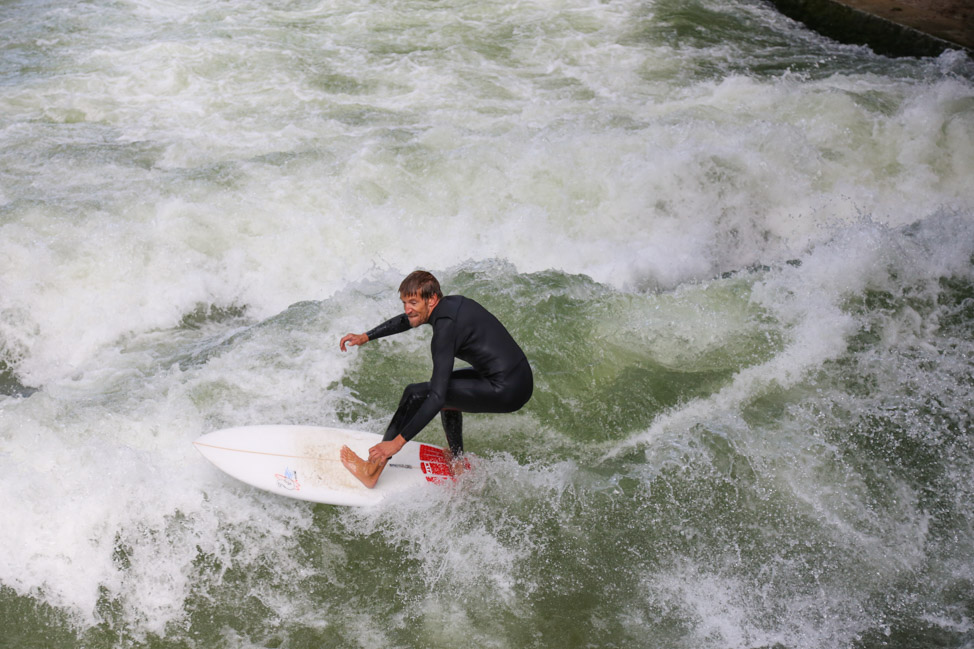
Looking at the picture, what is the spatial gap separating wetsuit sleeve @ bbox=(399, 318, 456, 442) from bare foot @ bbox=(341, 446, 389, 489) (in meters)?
0.53

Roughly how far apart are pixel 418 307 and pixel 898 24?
33.1 feet

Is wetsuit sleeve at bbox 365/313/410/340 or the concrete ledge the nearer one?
wetsuit sleeve at bbox 365/313/410/340

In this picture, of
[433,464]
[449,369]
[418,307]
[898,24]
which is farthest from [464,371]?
[898,24]

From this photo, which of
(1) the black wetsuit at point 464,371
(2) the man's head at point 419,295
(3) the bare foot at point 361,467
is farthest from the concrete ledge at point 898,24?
(3) the bare foot at point 361,467

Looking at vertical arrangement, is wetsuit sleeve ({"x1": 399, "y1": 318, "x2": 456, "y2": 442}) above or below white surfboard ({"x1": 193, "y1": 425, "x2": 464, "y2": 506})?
above

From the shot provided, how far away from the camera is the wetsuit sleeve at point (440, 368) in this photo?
345 cm

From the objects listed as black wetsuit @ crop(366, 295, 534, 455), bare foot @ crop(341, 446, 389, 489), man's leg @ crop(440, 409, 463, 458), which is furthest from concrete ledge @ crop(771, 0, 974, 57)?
bare foot @ crop(341, 446, 389, 489)

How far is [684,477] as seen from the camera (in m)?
4.19

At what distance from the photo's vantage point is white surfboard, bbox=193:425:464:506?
4.04 m

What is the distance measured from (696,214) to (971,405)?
3011mm

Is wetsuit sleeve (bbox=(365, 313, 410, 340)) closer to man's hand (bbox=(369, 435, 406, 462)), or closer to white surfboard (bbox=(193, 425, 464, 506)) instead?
man's hand (bbox=(369, 435, 406, 462))

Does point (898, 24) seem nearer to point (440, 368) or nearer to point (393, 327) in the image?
point (393, 327)

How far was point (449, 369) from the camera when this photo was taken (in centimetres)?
348

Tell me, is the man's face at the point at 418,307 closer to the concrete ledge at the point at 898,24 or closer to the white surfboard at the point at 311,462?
the white surfboard at the point at 311,462
